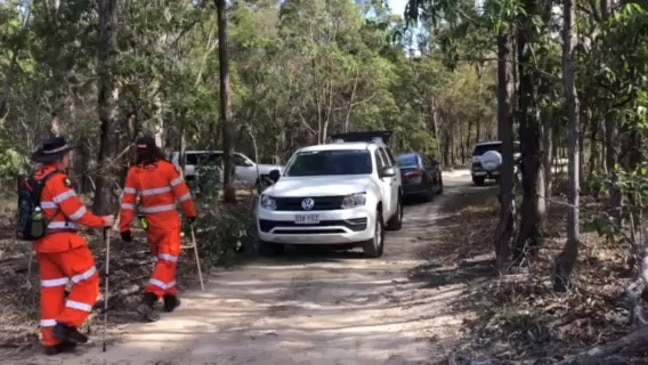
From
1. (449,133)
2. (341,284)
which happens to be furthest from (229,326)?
(449,133)

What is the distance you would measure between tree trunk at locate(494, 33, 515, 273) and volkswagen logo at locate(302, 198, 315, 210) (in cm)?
264

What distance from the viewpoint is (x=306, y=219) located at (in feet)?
34.8

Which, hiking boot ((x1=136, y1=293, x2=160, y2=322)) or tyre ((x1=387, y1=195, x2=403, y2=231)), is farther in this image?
tyre ((x1=387, y1=195, x2=403, y2=231))

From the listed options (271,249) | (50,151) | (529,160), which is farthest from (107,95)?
(529,160)

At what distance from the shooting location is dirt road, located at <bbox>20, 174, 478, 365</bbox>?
20.7ft

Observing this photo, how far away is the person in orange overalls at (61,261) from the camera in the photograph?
6.38 m

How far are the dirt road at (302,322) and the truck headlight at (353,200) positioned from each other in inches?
33.5

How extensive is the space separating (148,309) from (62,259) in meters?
1.33

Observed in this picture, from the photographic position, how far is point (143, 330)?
7191 mm

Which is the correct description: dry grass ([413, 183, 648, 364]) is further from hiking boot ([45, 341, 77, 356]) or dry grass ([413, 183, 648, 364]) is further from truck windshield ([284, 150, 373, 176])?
hiking boot ([45, 341, 77, 356])

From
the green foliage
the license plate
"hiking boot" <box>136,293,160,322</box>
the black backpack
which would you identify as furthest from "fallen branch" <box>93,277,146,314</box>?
the license plate

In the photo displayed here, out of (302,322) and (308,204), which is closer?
(302,322)

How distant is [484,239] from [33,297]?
7.13 meters

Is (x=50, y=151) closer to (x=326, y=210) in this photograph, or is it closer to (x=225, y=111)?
(x=326, y=210)
